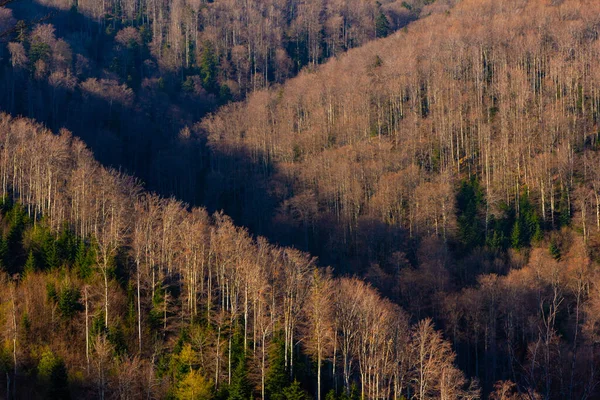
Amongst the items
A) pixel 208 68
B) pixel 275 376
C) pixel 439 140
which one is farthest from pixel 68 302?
pixel 208 68

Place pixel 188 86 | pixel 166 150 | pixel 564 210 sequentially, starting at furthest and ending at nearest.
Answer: pixel 188 86
pixel 166 150
pixel 564 210

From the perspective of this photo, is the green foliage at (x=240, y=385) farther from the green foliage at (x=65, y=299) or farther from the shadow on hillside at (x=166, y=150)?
the shadow on hillside at (x=166, y=150)

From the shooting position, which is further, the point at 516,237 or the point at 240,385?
the point at 516,237

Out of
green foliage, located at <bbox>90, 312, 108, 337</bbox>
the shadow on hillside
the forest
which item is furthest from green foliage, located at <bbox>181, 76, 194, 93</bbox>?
green foliage, located at <bbox>90, 312, 108, 337</bbox>

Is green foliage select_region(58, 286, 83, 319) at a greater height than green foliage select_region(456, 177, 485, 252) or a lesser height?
lesser

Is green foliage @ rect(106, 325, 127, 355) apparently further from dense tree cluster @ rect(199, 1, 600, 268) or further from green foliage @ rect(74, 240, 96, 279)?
dense tree cluster @ rect(199, 1, 600, 268)

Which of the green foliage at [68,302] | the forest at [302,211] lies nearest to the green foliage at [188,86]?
the forest at [302,211]

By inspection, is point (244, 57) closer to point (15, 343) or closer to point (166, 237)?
point (166, 237)

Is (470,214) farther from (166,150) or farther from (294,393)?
(166,150)
